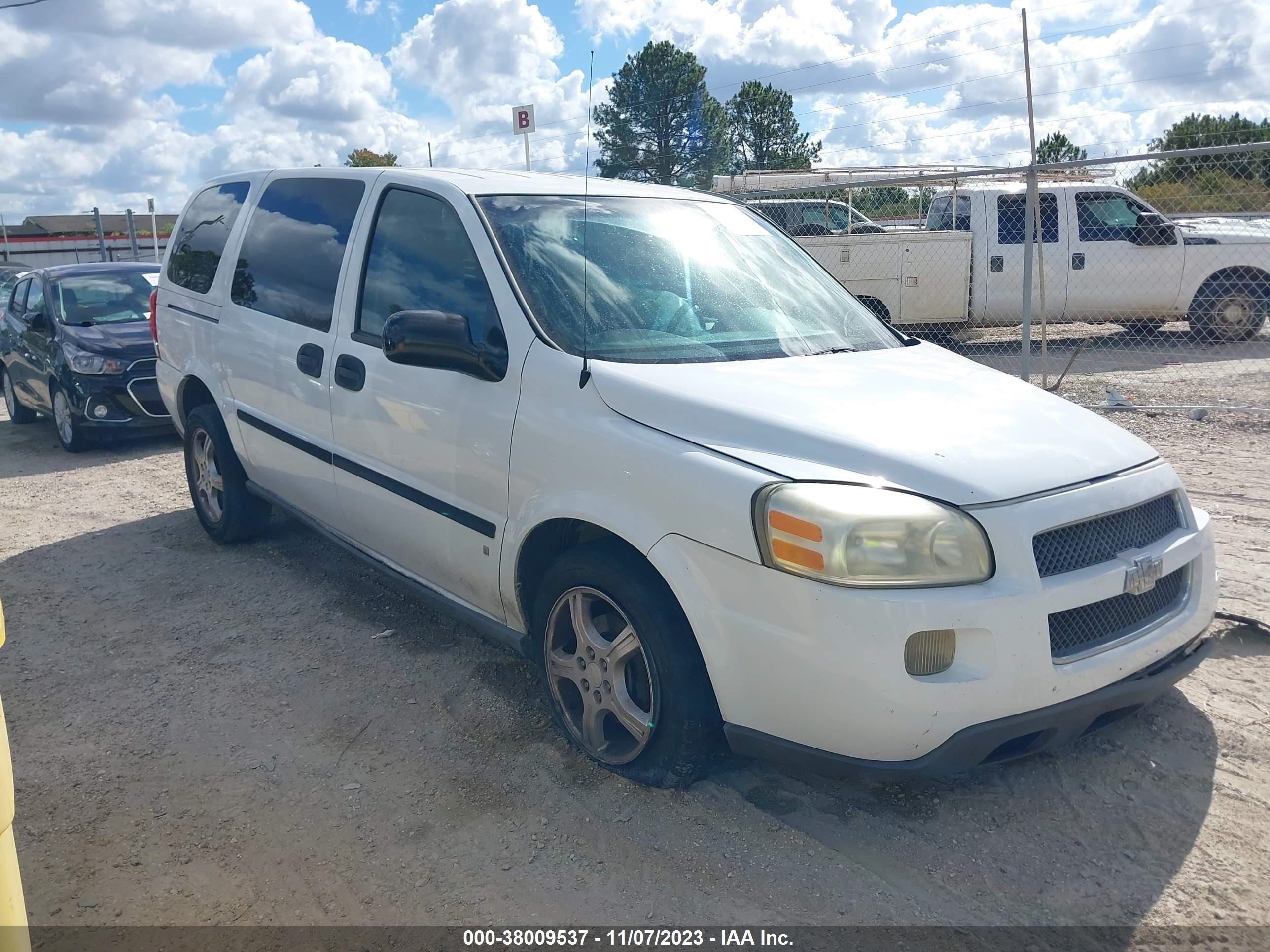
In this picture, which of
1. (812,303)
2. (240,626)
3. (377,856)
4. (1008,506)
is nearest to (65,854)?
(377,856)

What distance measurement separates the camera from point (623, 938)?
8.48ft

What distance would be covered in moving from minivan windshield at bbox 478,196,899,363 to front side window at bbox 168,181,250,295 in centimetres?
226

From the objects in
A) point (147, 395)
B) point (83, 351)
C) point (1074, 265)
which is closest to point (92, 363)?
point (83, 351)

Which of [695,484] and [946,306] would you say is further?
[946,306]

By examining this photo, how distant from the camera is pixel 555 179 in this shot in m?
4.26

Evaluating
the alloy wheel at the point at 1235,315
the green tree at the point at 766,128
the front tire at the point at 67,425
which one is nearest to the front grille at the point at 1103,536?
the front tire at the point at 67,425

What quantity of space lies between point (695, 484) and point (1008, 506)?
820 mm

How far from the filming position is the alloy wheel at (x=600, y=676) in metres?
3.10

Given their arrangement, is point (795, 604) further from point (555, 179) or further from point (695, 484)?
point (555, 179)

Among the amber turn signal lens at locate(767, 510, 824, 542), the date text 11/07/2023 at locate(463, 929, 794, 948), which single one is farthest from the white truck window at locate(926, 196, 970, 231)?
the date text 11/07/2023 at locate(463, 929, 794, 948)

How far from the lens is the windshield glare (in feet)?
30.8

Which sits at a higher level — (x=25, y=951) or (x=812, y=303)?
(x=812, y=303)

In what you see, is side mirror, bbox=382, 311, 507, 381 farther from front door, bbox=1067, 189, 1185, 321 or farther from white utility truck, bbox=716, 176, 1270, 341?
front door, bbox=1067, 189, 1185, 321

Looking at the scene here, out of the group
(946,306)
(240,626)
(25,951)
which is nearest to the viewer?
(25,951)
